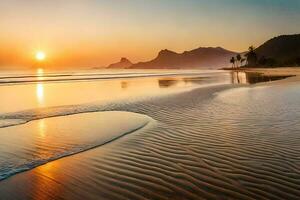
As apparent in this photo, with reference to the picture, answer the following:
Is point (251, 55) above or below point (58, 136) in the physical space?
above

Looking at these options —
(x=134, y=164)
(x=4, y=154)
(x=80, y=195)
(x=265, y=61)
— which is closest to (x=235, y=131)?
(x=134, y=164)

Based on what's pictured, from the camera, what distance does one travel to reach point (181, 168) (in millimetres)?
7266

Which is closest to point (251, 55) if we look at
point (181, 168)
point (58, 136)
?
point (58, 136)

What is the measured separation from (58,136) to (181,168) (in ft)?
20.0

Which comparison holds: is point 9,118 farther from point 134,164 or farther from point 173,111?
point 134,164

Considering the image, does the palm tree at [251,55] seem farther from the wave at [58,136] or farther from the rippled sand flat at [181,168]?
the rippled sand flat at [181,168]

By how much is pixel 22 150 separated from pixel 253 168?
Answer: 6894 millimetres

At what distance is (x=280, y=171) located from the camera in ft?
22.2

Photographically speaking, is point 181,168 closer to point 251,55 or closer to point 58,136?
point 58,136

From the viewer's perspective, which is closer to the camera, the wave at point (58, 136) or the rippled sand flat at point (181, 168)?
the rippled sand flat at point (181, 168)

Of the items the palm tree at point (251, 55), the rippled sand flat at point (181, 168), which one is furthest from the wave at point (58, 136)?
the palm tree at point (251, 55)

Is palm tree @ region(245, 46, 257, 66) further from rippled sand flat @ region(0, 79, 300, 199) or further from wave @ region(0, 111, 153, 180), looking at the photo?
rippled sand flat @ region(0, 79, 300, 199)

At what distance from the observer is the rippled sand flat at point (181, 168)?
19.5 ft

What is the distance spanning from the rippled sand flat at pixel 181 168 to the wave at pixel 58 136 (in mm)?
573
